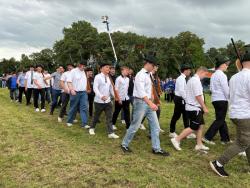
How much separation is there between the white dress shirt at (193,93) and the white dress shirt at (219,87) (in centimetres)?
59

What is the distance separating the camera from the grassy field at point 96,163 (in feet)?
18.6

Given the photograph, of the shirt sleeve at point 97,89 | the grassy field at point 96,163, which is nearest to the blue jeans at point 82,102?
the grassy field at point 96,163

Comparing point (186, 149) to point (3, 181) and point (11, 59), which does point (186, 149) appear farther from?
point (11, 59)

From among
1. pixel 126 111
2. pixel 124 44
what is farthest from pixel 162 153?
pixel 124 44

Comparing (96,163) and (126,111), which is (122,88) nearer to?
(126,111)

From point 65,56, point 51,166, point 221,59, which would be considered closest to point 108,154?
point 51,166

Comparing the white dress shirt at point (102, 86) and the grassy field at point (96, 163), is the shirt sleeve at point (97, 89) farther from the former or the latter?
the grassy field at point (96, 163)

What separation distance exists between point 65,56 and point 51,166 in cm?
6649

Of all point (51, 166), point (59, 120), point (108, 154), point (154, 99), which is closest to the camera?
point (51, 166)

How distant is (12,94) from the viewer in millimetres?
19547

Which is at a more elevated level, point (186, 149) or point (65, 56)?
point (65, 56)

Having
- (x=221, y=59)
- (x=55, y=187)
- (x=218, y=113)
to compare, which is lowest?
(x=55, y=187)

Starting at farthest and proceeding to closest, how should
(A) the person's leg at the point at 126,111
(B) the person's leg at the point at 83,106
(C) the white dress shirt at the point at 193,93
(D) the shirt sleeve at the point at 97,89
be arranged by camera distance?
(A) the person's leg at the point at 126,111
(B) the person's leg at the point at 83,106
(D) the shirt sleeve at the point at 97,89
(C) the white dress shirt at the point at 193,93

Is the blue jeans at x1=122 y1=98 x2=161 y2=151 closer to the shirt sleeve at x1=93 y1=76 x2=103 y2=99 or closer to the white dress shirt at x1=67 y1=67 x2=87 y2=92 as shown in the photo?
the shirt sleeve at x1=93 y1=76 x2=103 y2=99
